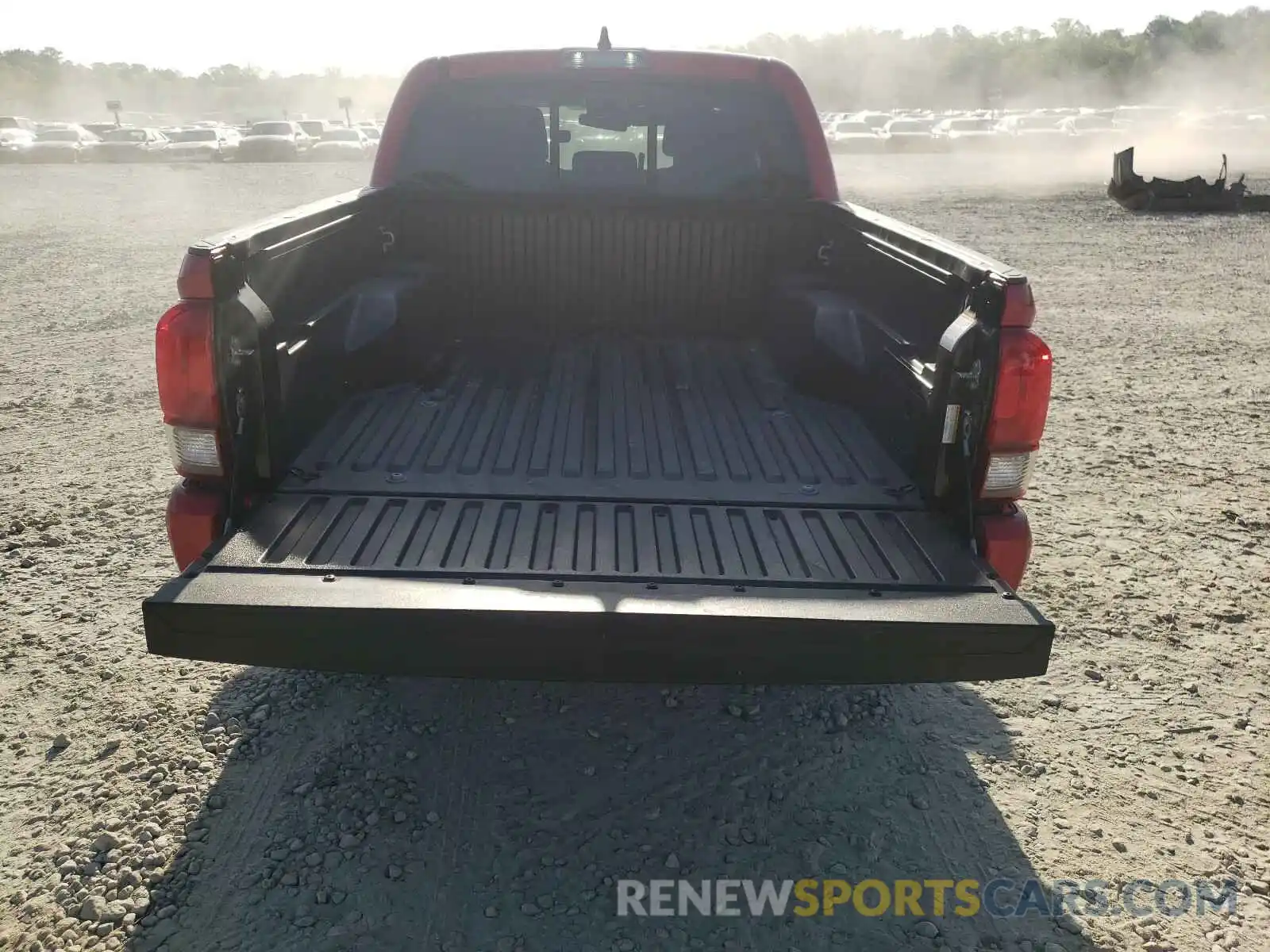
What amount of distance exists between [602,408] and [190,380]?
5.24 ft

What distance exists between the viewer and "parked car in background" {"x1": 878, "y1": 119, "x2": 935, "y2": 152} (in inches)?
1373

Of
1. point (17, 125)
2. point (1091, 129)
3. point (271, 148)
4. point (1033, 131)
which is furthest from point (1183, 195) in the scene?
point (17, 125)

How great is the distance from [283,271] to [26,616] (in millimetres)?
1930

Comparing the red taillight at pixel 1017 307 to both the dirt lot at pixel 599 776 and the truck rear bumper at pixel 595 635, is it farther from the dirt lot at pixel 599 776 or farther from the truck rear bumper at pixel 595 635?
the dirt lot at pixel 599 776

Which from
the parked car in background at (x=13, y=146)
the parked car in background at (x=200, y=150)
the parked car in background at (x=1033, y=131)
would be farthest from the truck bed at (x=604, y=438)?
the parked car in background at (x=1033, y=131)

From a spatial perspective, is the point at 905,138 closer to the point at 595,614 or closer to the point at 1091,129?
the point at 1091,129

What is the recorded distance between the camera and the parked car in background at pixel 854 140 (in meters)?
35.0

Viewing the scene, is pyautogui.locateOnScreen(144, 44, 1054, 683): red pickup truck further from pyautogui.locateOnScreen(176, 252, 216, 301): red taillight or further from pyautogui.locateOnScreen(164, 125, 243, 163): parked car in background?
pyautogui.locateOnScreen(164, 125, 243, 163): parked car in background

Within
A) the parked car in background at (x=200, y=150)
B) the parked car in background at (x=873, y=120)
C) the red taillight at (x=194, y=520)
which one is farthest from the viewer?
the parked car in background at (x=873, y=120)

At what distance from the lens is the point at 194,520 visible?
102 inches

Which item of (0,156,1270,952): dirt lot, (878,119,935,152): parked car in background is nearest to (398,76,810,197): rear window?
(0,156,1270,952): dirt lot

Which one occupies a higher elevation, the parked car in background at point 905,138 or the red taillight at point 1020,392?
the parked car in background at point 905,138

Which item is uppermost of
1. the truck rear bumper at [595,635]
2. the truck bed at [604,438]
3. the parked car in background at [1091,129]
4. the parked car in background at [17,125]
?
the parked car in background at [1091,129]

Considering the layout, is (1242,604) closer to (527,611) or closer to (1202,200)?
(527,611)
